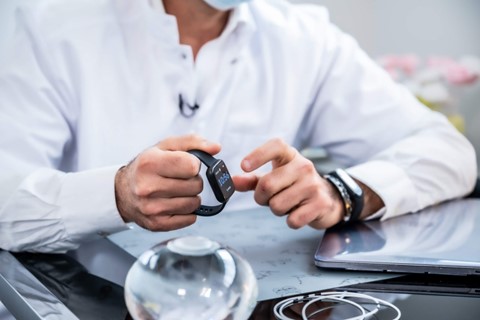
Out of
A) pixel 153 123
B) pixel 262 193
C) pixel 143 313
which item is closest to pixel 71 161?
pixel 153 123

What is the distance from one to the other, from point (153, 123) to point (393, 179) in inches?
18.9

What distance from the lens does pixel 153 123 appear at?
51.1 inches

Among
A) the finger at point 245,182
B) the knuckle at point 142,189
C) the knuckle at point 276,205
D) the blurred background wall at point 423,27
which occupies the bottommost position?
the blurred background wall at point 423,27

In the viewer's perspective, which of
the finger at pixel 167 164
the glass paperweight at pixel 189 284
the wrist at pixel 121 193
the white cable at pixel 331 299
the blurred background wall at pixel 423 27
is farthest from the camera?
the blurred background wall at pixel 423 27

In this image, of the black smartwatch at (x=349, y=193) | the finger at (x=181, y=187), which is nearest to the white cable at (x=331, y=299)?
the finger at (x=181, y=187)

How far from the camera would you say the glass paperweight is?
621 millimetres

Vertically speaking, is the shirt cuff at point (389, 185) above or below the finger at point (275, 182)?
below

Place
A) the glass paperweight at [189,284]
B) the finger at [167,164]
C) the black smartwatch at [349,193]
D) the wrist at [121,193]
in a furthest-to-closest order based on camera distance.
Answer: the black smartwatch at [349,193]
the wrist at [121,193]
the finger at [167,164]
the glass paperweight at [189,284]

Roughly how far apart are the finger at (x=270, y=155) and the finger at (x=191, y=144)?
0.07 m

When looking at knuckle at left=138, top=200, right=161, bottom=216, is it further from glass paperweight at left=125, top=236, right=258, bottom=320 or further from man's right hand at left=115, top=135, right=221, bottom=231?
glass paperweight at left=125, top=236, right=258, bottom=320

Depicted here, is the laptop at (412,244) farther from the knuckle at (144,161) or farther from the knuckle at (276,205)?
the knuckle at (144,161)

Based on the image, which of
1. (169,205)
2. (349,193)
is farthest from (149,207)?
(349,193)

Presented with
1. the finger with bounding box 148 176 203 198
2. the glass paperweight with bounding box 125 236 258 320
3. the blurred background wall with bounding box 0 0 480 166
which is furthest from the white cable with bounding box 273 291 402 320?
the blurred background wall with bounding box 0 0 480 166

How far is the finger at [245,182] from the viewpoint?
986 mm
